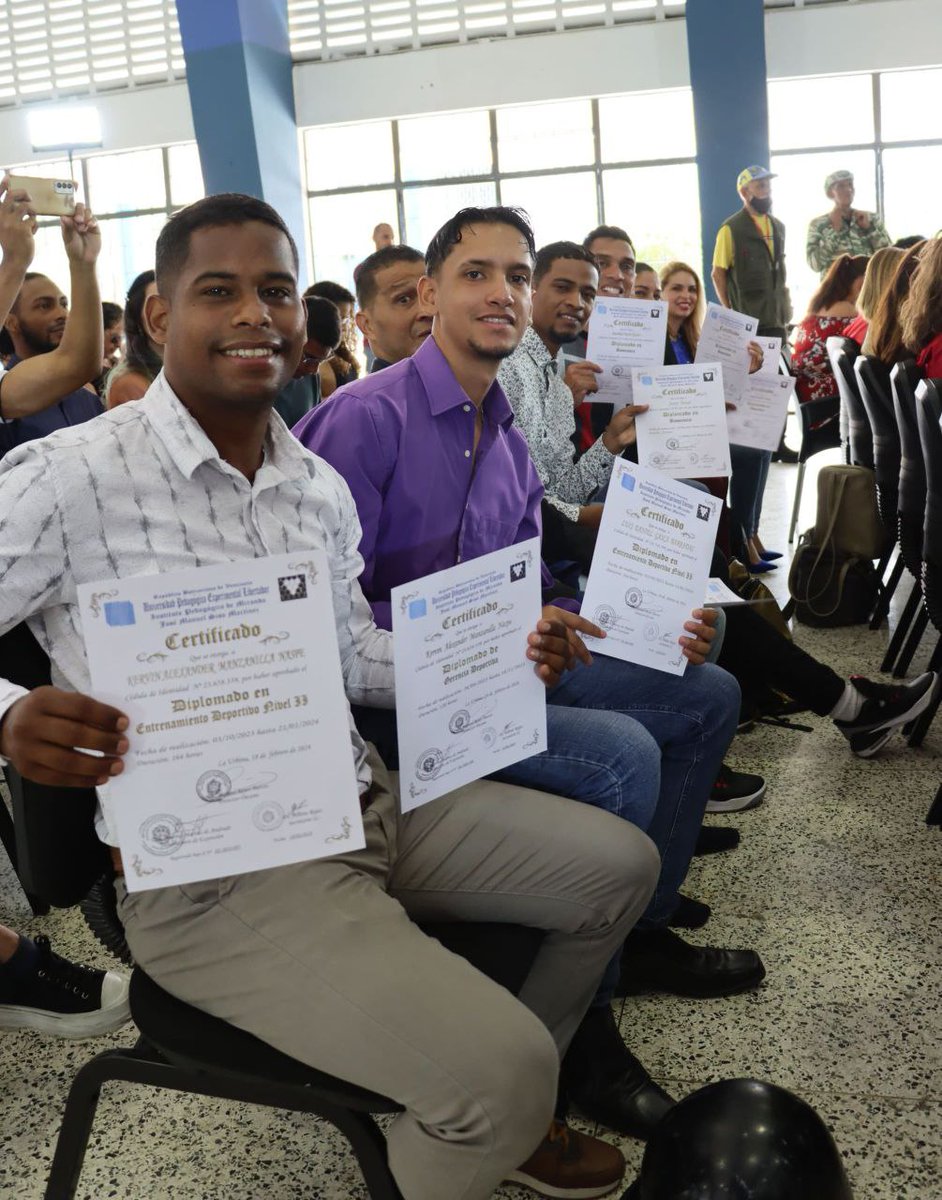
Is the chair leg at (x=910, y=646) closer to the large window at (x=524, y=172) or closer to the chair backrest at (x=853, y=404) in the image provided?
the chair backrest at (x=853, y=404)

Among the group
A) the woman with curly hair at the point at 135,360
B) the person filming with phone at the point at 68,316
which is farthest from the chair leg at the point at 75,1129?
the woman with curly hair at the point at 135,360

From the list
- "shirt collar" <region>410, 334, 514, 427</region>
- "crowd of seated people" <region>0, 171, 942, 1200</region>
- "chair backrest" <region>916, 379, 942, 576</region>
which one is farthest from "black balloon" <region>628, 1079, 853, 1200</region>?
"chair backrest" <region>916, 379, 942, 576</region>

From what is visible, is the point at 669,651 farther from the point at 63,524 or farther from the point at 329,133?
the point at 329,133

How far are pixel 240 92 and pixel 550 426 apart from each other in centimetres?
940

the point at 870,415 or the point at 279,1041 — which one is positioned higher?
the point at 870,415

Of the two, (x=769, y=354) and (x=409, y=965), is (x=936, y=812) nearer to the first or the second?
(x=409, y=965)

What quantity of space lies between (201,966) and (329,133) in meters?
11.9

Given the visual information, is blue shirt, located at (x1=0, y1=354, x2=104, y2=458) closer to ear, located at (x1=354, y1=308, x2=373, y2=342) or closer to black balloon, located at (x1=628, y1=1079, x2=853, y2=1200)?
ear, located at (x1=354, y1=308, x2=373, y2=342)

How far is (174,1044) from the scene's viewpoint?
3.77 ft

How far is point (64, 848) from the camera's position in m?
1.25

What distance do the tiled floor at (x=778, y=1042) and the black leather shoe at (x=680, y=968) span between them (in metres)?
0.03

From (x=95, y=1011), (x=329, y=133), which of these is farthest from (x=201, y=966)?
(x=329, y=133)

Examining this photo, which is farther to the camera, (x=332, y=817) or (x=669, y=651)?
(x=669, y=651)

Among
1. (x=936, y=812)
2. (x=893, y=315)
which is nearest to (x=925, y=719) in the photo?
(x=936, y=812)
